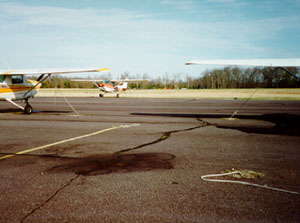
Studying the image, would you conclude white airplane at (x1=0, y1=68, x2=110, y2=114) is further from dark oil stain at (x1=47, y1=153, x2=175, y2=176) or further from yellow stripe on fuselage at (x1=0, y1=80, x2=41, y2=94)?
dark oil stain at (x1=47, y1=153, x2=175, y2=176)

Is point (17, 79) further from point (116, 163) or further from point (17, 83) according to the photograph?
point (116, 163)

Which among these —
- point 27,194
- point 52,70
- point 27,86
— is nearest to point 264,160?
point 27,194

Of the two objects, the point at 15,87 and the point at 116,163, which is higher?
the point at 15,87

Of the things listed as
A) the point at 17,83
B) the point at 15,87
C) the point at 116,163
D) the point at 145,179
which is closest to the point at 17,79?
the point at 17,83

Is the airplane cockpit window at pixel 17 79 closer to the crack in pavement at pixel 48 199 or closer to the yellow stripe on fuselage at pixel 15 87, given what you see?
the yellow stripe on fuselage at pixel 15 87

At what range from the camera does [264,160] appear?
579cm

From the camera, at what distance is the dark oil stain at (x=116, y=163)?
5117 millimetres

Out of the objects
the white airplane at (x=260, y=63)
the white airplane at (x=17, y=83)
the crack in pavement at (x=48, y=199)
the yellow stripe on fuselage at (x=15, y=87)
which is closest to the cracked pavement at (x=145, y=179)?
the crack in pavement at (x=48, y=199)

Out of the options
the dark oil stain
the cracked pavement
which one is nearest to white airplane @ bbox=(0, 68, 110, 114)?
the cracked pavement

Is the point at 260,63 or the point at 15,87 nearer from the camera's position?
the point at 260,63

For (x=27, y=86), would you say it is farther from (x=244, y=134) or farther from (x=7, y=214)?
(x=7, y=214)

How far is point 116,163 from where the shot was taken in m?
5.56

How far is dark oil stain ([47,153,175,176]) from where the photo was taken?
201 inches

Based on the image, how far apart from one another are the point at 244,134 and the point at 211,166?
416cm
